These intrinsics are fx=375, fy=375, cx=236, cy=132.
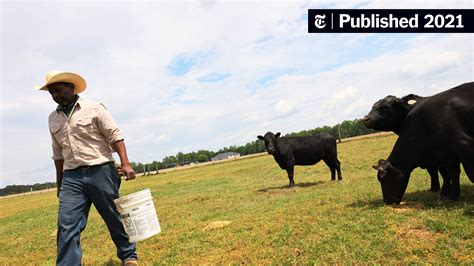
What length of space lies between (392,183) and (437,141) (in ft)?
4.27

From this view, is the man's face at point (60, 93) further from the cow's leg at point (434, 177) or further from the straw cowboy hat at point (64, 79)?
the cow's leg at point (434, 177)

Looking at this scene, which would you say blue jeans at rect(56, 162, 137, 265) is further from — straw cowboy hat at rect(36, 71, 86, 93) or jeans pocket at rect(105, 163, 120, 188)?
straw cowboy hat at rect(36, 71, 86, 93)

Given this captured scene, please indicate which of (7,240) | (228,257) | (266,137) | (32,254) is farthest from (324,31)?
(7,240)

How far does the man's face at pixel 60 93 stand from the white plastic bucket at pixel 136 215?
1.66m

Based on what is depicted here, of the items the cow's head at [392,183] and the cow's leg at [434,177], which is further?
the cow's leg at [434,177]

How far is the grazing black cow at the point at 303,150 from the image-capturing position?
595 inches

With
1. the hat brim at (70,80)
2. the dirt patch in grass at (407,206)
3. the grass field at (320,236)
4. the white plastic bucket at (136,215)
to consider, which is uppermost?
the hat brim at (70,80)

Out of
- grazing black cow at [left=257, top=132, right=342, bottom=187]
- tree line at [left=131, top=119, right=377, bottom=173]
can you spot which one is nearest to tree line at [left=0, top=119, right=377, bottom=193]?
tree line at [left=131, top=119, right=377, bottom=173]

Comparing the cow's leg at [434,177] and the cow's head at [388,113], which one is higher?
the cow's head at [388,113]

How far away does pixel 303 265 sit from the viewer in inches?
214

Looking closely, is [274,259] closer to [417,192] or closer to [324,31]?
[417,192]

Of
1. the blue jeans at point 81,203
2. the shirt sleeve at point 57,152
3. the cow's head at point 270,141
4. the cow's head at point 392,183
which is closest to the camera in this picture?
the blue jeans at point 81,203

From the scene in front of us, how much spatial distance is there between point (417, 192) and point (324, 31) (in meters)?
7.95

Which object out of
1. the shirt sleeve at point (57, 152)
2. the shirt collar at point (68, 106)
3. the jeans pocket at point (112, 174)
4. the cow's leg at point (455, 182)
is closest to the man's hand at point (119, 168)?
the jeans pocket at point (112, 174)
